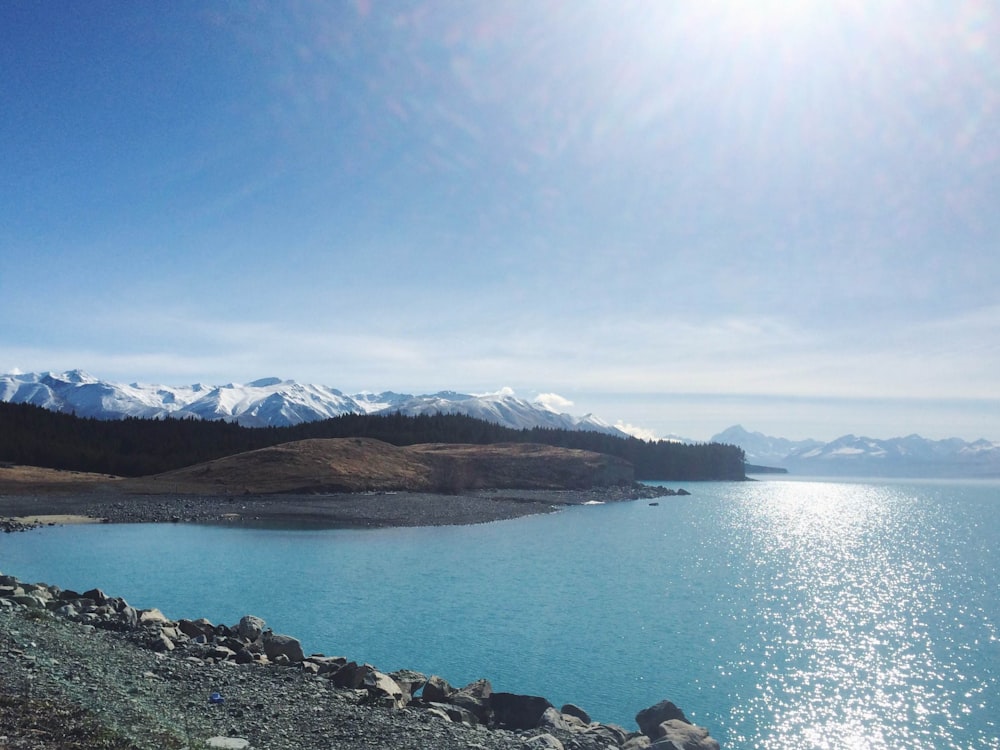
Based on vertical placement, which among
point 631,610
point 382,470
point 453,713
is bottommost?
point 631,610

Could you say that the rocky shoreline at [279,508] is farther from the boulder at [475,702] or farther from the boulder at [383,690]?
the boulder at [383,690]

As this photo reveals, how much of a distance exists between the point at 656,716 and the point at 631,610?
55.8 ft

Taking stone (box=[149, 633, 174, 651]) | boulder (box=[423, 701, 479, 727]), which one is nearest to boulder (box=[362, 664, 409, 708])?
boulder (box=[423, 701, 479, 727])

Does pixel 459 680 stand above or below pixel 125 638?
below

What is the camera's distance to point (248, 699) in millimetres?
19000

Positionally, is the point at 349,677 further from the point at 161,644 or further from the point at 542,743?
the point at 161,644

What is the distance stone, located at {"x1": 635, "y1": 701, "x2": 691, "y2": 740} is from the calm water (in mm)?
1227

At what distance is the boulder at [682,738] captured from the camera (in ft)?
61.2

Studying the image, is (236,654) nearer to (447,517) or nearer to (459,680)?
(459,680)

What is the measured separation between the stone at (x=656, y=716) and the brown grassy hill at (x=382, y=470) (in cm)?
8906

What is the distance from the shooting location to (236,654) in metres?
23.7

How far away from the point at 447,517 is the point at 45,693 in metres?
69.2

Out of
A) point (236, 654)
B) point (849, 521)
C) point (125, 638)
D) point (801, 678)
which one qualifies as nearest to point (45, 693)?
point (236, 654)

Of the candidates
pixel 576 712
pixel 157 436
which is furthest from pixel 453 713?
pixel 157 436
